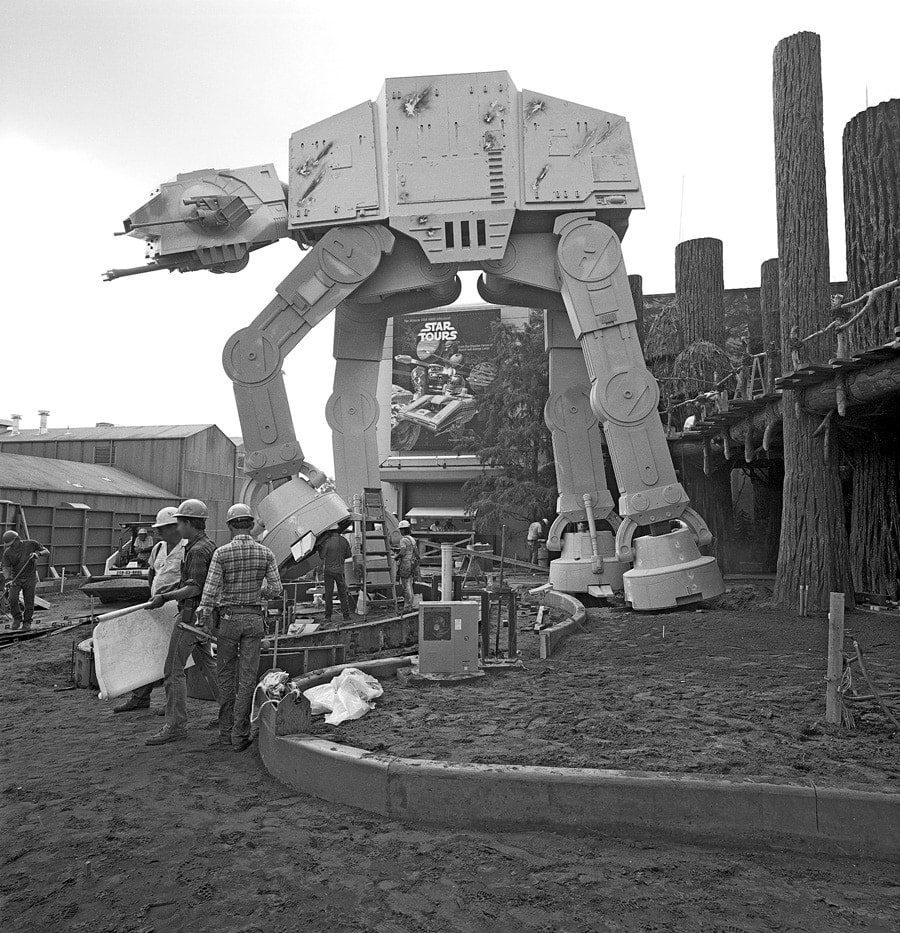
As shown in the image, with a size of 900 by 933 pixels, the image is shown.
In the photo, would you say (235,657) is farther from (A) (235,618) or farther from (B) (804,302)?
(B) (804,302)

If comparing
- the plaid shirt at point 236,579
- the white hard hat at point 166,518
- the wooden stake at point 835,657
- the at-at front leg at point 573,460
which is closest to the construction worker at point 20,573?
the white hard hat at point 166,518

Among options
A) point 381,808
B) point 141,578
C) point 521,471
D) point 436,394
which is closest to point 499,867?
point 381,808

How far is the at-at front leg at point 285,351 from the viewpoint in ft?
39.7

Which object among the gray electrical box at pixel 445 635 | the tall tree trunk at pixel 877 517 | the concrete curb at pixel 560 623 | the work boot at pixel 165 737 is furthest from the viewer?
the tall tree trunk at pixel 877 517

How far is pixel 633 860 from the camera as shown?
12.7 feet

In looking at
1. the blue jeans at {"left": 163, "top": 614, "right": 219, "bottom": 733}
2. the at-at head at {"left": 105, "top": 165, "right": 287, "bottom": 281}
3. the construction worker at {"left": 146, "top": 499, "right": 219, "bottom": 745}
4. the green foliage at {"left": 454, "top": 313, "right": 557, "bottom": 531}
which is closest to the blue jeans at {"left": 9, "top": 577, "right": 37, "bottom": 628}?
the at-at head at {"left": 105, "top": 165, "right": 287, "bottom": 281}

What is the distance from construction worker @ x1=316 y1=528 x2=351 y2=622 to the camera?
11734 millimetres

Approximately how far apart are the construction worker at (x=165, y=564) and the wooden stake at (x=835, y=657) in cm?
503

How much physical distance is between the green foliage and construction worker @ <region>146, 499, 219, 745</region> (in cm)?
1887

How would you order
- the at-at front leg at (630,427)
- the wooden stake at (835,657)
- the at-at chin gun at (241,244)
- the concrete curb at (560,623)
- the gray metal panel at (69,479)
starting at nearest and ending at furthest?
1. the wooden stake at (835,657)
2. the concrete curb at (560,623)
3. the at-at front leg at (630,427)
4. the at-at chin gun at (241,244)
5. the gray metal panel at (69,479)

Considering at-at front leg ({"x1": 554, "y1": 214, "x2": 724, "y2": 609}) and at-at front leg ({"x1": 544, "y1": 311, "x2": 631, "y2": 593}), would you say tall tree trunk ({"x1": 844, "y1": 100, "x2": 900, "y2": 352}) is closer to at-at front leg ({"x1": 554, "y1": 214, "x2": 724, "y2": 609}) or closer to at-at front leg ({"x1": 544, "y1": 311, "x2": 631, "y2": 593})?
at-at front leg ({"x1": 554, "y1": 214, "x2": 724, "y2": 609})

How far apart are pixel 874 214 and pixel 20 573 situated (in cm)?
1470

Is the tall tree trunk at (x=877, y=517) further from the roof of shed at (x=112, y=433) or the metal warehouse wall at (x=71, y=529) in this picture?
the roof of shed at (x=112, y=433)

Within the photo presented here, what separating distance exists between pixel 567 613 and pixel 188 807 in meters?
9.03
